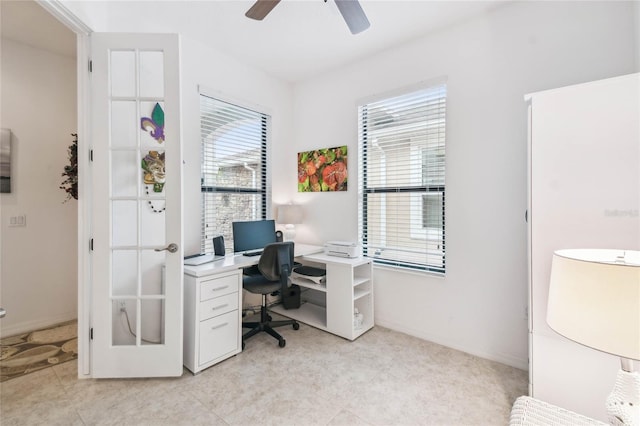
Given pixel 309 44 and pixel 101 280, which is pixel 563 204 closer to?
pixel 309 44

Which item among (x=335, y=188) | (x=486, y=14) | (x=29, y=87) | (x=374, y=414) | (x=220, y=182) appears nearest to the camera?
(x=374, y=414)

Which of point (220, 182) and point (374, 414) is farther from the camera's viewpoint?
point (220, 182)

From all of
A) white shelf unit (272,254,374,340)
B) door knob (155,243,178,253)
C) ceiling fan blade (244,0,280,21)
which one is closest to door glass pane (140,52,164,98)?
ceiling fan blade (244,0,280,21)

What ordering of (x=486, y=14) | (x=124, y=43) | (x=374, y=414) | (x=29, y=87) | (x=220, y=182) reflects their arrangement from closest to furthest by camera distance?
(x=374, y=414) < (x=124, y=43) < (x=486, y=14) < (x=29, y=87) < (x=220, y=182)

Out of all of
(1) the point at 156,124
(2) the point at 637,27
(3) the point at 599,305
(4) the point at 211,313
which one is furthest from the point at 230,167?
(2) the point at 637,27

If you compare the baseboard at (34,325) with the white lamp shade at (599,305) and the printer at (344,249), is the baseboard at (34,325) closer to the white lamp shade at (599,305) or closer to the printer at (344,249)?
the printer at (344,249)

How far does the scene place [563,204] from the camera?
152 cm

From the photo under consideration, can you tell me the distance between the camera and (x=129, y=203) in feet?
6.97

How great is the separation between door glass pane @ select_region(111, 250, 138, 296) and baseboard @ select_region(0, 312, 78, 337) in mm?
1574

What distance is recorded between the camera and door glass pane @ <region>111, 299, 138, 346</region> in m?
2.13

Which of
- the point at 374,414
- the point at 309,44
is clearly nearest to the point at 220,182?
the point at 309,44

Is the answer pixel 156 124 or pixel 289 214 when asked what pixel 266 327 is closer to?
pixel 289 214

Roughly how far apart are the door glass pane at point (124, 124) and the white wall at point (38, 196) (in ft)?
4.78

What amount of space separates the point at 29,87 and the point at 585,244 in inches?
180
